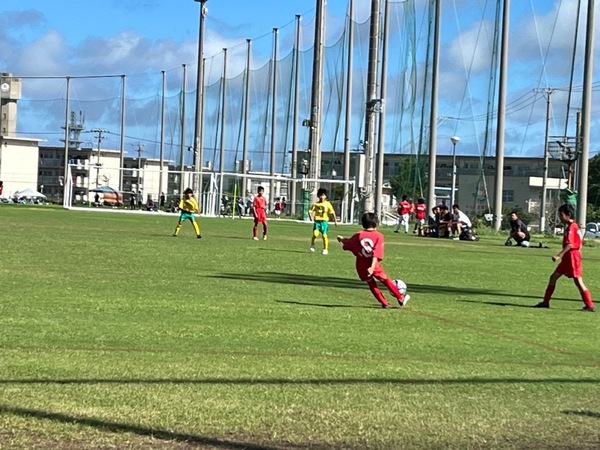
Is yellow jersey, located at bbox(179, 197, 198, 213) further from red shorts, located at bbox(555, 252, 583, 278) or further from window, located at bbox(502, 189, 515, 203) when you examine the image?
window, located at bbox(502, 189, 515, 203)

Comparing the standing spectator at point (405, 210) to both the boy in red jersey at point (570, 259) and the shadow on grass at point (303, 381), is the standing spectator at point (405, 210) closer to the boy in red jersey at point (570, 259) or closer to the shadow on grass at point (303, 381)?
the boy in red jersey at point (570, 259)

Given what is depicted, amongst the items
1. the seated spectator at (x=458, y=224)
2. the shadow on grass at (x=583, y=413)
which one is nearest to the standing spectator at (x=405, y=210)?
the seated spectator at (x=458, y=224)

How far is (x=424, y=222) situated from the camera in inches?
2092

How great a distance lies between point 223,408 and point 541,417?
2383 mm

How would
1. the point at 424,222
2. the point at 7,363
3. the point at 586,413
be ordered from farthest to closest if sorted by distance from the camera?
the point at 424,222, the point at 7,363, the point at 586,413

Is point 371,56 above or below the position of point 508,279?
above

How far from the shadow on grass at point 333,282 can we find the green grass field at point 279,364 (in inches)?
3.3

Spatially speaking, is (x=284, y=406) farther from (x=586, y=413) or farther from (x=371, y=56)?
(x=371, y=56)

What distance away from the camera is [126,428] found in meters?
6.51

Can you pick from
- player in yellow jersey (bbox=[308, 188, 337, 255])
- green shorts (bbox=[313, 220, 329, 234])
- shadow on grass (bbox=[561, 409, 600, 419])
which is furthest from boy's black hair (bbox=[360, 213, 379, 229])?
green shorts (bbox=[313, 220, 329, 234])

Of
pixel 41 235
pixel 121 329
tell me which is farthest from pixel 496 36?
pixel 121 329

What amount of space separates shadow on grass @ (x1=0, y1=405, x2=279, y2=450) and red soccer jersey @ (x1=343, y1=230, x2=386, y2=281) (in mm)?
7952

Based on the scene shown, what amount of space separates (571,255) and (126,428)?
10.8 meters

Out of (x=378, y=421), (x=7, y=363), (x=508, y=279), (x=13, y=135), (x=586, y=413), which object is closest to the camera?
(x=378, y=421)
